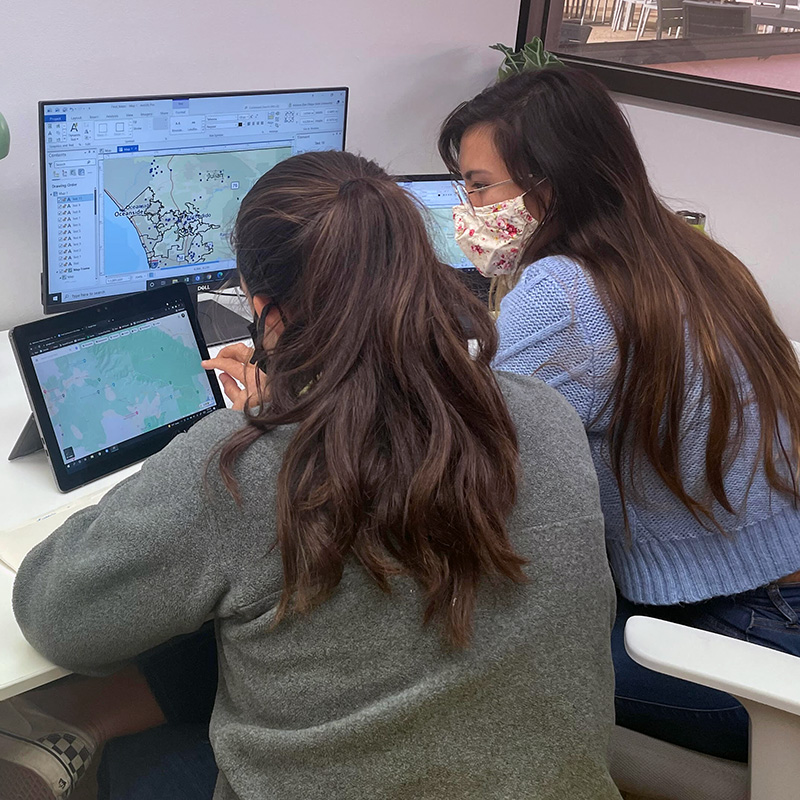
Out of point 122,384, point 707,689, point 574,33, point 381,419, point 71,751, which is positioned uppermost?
point 574,33

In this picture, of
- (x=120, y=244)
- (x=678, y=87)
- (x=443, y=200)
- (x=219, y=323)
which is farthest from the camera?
(x=678, y=87)

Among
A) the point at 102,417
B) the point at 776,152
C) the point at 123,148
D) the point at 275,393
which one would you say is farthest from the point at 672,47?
the point at 275,393

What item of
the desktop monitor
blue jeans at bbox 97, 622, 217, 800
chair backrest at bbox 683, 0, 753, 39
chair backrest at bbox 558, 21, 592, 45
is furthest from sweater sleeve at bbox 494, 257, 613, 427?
chair backrest at bbox 558, 21, 592, 45

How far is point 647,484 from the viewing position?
3.92 ft

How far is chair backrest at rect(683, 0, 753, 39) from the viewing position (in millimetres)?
2299

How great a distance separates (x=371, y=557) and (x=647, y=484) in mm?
530

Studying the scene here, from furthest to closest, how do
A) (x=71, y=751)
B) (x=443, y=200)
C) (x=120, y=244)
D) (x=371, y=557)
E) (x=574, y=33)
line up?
(x=574, y=33) < (x=443, y=200) < (x=120, y=244) < (x=71, y=751) < (x=371, y=557)

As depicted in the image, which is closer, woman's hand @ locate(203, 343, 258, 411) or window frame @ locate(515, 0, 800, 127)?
woman's hand @ locate(203, 343, 258, 411)

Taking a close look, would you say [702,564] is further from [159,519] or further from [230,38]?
[230,38]

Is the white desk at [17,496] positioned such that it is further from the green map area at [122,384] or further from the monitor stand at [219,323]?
the monitor stand at [219,323]

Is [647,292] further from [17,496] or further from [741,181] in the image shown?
[741,181]

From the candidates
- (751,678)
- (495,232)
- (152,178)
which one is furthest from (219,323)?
(751,678)

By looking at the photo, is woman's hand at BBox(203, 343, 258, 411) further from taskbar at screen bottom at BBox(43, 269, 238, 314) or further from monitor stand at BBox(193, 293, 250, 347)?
monitor stand at BBox(193, 293, 250, 347)

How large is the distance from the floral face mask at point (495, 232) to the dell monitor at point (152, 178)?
1.35ft
